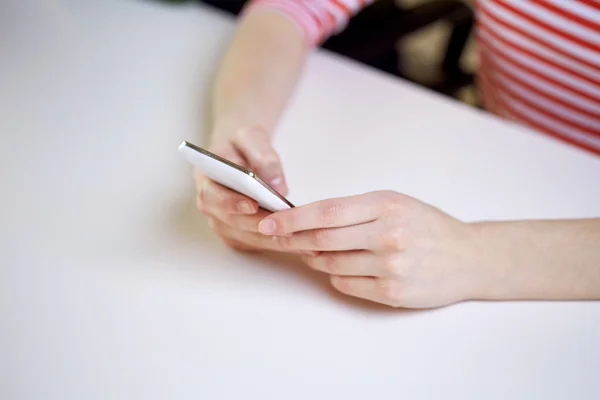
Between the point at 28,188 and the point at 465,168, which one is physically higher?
the point at 465,168

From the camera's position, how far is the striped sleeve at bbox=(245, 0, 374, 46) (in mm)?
873

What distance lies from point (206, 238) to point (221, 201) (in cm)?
7

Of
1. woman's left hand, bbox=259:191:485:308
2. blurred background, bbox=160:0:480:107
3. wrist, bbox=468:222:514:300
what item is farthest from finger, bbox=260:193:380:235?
blurred background, bbox=160:0:480:107

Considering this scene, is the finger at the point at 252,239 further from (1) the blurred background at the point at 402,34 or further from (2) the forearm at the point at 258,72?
(1) the blurred background at the point at 402,34

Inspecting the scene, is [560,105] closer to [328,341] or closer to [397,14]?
[397,14]

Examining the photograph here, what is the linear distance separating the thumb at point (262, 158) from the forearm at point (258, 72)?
6 cm

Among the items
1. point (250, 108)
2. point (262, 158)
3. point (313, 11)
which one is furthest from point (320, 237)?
point (313, 11)

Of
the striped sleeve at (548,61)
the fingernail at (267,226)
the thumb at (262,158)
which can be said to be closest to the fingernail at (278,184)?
the thumb at (262,158)

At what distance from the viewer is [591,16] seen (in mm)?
767

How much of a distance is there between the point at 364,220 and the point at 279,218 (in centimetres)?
7

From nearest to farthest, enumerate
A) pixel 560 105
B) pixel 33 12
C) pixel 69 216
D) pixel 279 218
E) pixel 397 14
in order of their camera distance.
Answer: pixel 279 218, pixel 69 216, pixel 560 105, pixel 33 12, pixel 397 14

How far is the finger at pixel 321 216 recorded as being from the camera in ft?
1.83

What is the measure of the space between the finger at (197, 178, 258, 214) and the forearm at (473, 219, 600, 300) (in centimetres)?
22

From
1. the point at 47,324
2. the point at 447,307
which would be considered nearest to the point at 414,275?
the point at 447,307
